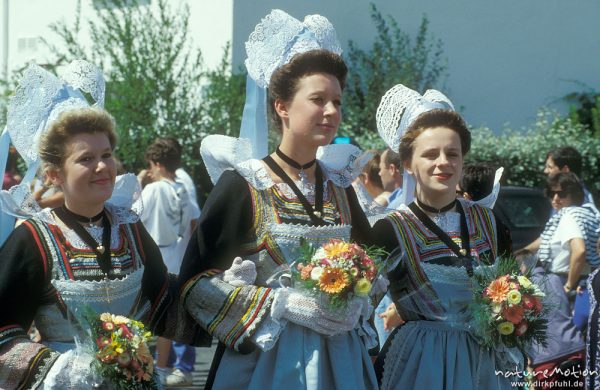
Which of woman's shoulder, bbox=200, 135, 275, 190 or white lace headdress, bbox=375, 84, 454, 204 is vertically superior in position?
white lace headdress, bbox=375, 84, 454, 204

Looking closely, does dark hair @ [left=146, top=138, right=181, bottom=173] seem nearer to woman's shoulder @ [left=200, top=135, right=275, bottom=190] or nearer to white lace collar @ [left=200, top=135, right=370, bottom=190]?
white lace collar @ [left=200, top=135, right=370, bottom=190]

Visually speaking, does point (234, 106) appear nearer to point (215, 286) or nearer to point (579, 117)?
point (579, 117)

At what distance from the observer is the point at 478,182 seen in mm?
5727

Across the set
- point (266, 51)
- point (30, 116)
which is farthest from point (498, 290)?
point (30, 116)

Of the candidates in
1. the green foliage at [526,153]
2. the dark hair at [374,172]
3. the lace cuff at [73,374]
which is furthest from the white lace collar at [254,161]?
the green foliage at [526,153]

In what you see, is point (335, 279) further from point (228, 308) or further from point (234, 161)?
point (234, 161)

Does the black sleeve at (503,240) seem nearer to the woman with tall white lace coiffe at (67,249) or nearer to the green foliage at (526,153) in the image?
the woman with tall white lace coiffe at (67,249)

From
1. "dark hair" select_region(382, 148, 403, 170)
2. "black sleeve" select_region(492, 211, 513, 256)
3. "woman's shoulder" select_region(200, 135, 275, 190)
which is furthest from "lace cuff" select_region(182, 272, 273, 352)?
"dark hair" select_region(382, 148, 403, 170)

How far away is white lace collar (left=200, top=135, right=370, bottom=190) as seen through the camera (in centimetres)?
400

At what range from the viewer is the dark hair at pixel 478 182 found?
5.71m

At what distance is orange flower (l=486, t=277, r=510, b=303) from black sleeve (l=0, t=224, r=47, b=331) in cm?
167

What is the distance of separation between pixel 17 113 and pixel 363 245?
4.63ft

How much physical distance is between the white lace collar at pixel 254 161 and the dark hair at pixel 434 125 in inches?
8.4

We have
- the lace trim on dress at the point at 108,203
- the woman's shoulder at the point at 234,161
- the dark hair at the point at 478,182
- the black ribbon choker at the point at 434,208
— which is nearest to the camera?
the lace trim on dress at the point at 108,203
